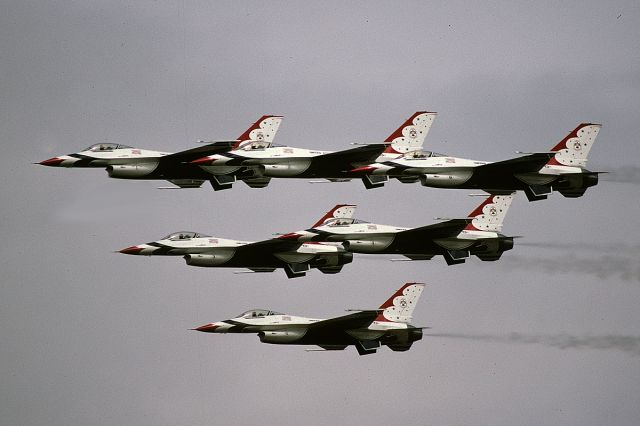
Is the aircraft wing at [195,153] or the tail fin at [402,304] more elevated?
the aircraft wing at [195,153]

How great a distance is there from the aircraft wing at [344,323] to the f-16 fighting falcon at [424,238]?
4317 mm

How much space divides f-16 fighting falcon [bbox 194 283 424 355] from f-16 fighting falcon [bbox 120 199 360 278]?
442cm

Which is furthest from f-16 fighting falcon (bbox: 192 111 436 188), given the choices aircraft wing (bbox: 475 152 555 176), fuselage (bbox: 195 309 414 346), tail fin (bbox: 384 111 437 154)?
fuselage (bbox: 195 309 414 346)

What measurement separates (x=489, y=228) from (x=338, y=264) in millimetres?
10455

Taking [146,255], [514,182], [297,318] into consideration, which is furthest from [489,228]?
[146,255]

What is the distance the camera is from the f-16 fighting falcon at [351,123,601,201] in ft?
323

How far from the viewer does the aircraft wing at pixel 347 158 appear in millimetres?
98000

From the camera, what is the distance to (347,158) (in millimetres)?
98438

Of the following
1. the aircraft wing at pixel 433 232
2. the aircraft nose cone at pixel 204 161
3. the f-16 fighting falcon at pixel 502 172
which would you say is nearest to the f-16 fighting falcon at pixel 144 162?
the aircraft nose cone at pixel 204 161

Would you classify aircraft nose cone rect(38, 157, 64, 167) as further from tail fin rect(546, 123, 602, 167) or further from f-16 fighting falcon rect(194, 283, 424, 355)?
tail fin rect(546, 123, 602, 167)

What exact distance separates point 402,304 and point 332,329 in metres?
5.96

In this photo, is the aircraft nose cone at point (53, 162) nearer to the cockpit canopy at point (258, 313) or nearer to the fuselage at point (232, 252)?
the fuselage at point (232, 252)

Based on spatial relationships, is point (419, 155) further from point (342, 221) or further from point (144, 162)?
point (144, 162)

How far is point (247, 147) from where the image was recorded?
99.5 metres
